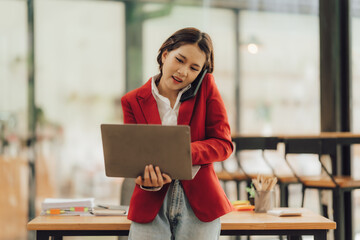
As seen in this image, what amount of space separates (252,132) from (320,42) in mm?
1190

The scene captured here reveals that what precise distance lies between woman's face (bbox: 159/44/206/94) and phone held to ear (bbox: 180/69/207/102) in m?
0.03

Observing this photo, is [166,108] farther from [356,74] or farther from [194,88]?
[356,74]

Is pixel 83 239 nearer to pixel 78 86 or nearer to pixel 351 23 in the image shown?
pixel 78 86

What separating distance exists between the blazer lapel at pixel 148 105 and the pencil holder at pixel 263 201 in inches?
35.7

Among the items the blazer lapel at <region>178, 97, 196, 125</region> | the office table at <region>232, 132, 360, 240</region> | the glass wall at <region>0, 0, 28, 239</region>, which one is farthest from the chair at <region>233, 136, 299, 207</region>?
the blazer lapel at <region>178, 97, 196, 125</region>

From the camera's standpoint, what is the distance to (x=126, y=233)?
7.86 ft

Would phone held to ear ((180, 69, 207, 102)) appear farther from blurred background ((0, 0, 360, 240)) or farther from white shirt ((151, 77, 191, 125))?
blurred background ((0, 0, 360, 240))

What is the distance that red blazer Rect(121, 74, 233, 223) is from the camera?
6.55ft

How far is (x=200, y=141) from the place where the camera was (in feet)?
6.56

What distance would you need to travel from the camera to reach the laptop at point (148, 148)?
1881 mm

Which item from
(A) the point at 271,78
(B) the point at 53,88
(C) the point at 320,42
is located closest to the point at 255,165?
(A) the point at 271,78

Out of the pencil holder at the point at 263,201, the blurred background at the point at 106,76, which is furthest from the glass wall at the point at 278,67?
the pencil holder at the point at 263,201

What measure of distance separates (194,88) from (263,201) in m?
0.91

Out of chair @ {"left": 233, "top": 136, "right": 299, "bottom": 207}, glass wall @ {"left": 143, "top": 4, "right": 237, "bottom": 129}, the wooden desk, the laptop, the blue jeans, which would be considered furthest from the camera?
glass wall @ {"left": 143, "top": 4, "right": 237, "bottom": 129}
